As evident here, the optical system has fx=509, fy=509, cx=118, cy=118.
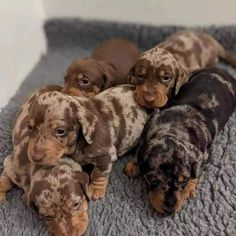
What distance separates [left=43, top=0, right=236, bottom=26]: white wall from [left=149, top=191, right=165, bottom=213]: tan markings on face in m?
1.59

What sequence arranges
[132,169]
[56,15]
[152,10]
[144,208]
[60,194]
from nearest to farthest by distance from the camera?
[60,194], [144,208], [132,169], [152,10], [56,15]

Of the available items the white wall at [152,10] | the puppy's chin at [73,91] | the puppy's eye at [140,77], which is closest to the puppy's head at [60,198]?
the puppy's chin at [73,91]

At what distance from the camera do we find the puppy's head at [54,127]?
2.12 metres

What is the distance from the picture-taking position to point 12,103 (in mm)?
3045

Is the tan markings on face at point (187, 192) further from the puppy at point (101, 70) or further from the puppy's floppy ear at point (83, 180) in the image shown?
the puppy at point (101, 70)

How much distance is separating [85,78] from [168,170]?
737 mm

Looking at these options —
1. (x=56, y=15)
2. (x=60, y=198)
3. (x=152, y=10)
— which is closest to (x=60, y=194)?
(x=60, y=198)

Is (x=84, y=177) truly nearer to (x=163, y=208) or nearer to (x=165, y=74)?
(x=163, y=208)

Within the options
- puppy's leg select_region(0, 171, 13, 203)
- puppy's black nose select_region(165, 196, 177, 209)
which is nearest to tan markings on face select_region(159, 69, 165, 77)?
puppy's black nose select_region(165, 196, 177, 209)

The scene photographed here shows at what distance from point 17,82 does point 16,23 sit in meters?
0.38

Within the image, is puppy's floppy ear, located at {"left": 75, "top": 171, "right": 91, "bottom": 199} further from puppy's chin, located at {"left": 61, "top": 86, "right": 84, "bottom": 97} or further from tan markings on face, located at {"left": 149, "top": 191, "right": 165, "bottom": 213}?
puppy's chin, located at {"left": 61, "top": 86, "right": 84, "bottom": 97}

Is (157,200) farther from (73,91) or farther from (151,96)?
(73,91)

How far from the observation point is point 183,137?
7.65 ft

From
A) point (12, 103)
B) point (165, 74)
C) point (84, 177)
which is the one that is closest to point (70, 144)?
point (84, 177)
